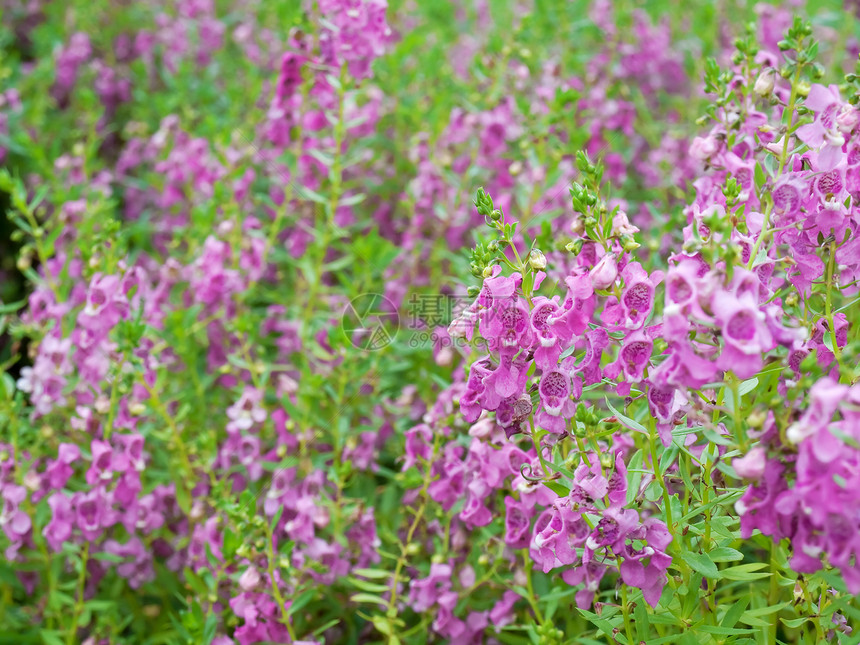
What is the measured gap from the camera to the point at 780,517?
126 centimetres

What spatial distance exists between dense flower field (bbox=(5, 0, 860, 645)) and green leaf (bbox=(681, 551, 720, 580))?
0.01 meters

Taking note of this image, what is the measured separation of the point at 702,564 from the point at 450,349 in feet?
3.80

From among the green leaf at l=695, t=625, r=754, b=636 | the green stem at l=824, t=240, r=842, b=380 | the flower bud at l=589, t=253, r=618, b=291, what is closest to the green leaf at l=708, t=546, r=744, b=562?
the green leaf at l=695, t=625, r=754, b=636

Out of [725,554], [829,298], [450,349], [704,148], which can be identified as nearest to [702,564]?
[725,554]

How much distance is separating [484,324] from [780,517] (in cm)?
60

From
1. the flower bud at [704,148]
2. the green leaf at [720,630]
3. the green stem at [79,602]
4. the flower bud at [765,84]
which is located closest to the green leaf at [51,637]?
the green stem at [79,602]

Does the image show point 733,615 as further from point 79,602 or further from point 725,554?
point 79,602

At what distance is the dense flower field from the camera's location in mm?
1495

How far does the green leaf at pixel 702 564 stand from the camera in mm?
1525

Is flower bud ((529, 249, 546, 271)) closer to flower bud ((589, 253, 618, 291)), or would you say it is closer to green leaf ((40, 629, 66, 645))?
flower bud ((589, 253, 618, 291))

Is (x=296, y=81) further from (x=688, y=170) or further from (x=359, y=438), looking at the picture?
(x=688, y=170)

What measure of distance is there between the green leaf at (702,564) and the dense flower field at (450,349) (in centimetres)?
1

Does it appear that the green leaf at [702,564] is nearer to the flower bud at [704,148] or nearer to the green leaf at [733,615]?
the green leaf at [733,615]

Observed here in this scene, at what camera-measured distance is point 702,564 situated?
1548 millimetres
